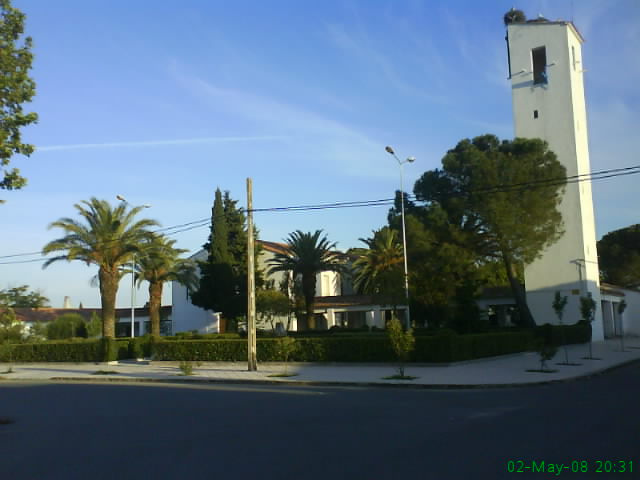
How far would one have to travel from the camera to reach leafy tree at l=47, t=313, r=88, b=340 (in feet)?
183

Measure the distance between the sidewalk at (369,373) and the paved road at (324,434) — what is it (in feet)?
8.14

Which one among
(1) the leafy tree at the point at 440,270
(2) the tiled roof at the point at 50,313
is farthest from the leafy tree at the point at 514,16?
(2) the tiled roof at the point at 50,313

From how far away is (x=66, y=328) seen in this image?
5644cm

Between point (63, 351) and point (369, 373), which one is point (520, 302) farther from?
point (63, 351)

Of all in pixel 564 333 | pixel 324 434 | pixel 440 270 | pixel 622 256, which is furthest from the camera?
pixel 622 256

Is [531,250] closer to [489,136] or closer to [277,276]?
[489,136]

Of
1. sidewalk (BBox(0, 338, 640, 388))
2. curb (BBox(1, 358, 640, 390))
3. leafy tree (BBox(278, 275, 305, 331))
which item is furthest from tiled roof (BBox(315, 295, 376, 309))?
curb (BBox(1, 358, 640, 390))

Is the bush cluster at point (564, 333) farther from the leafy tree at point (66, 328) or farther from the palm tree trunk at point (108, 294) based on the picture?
the leafy tree at point (66, 328)

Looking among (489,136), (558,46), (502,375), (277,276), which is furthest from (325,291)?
(502,375)

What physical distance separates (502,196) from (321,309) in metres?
23.6

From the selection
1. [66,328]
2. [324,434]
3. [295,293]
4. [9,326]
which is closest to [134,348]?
[9,326]

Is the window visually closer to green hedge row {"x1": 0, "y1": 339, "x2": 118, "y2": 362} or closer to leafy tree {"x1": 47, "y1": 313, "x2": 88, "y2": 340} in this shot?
green hedge row {"x1": 0, "y1": 339, "x2": 118, "y2": 362}

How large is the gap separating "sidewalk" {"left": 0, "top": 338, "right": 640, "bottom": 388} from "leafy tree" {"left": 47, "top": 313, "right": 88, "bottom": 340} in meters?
25.4

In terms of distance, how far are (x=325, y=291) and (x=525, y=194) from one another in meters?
30.3
